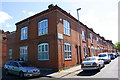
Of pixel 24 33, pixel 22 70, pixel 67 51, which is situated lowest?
pixel 22 70

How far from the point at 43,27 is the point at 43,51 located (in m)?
3.11

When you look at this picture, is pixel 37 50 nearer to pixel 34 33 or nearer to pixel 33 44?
pixel 33 44

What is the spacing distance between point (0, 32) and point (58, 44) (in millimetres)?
16016

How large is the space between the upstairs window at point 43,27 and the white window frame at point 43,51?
1.57 m

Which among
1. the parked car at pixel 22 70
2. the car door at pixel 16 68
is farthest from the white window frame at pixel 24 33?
the car door at pixel 16 68

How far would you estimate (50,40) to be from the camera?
14.2 meters

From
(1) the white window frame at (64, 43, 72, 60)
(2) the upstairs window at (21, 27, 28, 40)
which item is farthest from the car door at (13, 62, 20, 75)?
(2) the upstairs window at (21, 27, 28, 40)

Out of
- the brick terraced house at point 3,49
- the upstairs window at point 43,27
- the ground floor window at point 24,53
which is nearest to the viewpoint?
the upstairs window at point 43,27

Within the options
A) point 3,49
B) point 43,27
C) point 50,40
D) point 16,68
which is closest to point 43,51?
point 50,40

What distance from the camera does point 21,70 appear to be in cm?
1016

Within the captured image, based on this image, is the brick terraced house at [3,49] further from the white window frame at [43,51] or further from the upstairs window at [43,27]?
the white window frame at [43,51]

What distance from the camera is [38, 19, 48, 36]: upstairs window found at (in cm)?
1516

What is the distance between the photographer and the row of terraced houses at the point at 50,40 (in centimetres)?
1385

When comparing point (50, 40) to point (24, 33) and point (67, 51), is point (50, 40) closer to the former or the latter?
point (67, 51)
